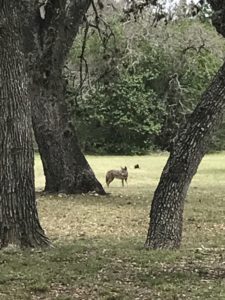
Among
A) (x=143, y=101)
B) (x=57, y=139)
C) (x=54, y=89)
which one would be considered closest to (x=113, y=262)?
(x=57, y=139)

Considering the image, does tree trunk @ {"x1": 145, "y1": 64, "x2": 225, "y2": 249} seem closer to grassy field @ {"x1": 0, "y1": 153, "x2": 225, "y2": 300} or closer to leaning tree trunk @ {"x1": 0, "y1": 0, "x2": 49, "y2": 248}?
grassy field @ {"x1": 0, "y1": 153, "x2": 225, "y2": 300}

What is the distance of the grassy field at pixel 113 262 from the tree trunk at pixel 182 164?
332 mm

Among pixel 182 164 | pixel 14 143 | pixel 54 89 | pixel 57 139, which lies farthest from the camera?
pixel 54 89

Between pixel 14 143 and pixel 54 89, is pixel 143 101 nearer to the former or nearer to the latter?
pixel 54 89

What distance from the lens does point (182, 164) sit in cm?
837

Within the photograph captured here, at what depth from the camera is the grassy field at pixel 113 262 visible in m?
6.45

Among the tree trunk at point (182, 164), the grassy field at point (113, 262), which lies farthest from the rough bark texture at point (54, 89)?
the tree trunk at point (182, 164)

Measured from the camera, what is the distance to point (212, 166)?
35469 mm

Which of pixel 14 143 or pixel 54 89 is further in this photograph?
pixel 54 89

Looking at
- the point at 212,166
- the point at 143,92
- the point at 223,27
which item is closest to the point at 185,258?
the point at 223,27

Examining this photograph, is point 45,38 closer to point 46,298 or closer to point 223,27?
point 223,27

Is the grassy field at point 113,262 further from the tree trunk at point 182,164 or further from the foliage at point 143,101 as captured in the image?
the foliage at point 143,101

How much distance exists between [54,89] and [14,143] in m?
8.94

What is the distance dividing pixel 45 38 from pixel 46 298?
11715 millimetres
